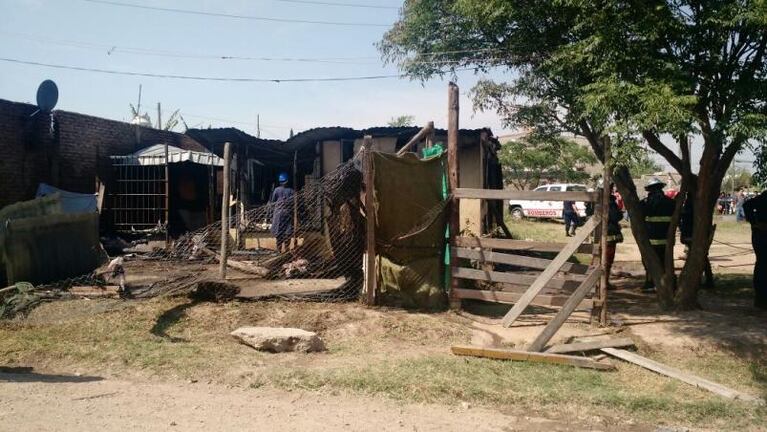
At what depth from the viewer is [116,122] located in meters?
15.9

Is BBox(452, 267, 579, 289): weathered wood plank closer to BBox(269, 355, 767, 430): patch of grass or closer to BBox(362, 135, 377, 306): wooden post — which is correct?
BBox(362, 135, 377, 306): wooden post

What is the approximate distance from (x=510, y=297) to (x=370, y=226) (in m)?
2.00

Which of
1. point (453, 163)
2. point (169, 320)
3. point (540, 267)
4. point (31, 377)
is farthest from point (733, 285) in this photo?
point (31, 377)

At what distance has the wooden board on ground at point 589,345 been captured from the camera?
586cm

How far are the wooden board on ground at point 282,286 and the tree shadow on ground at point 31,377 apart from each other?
96.7 inches

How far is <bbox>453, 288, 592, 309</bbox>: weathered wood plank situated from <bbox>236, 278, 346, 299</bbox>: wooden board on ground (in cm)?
175

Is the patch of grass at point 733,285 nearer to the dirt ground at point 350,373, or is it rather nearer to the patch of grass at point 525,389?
the dirt ground at point 350,373

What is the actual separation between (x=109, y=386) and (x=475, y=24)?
6606 millimetres

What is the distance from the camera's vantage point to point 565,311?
621cm

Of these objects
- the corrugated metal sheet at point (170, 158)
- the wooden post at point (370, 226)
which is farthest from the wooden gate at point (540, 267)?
the corrugated metal sheet at point (170, 158)

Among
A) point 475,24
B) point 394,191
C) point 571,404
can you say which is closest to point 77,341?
point 394,191

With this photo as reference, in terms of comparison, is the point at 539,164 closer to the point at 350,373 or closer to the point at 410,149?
the point at 410,149

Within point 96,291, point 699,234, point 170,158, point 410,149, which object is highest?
point 170,158

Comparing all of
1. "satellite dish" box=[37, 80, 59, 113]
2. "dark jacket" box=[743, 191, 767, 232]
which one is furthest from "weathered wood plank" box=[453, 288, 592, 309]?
"satellite dish" box=[37, 80, 59, 113]
